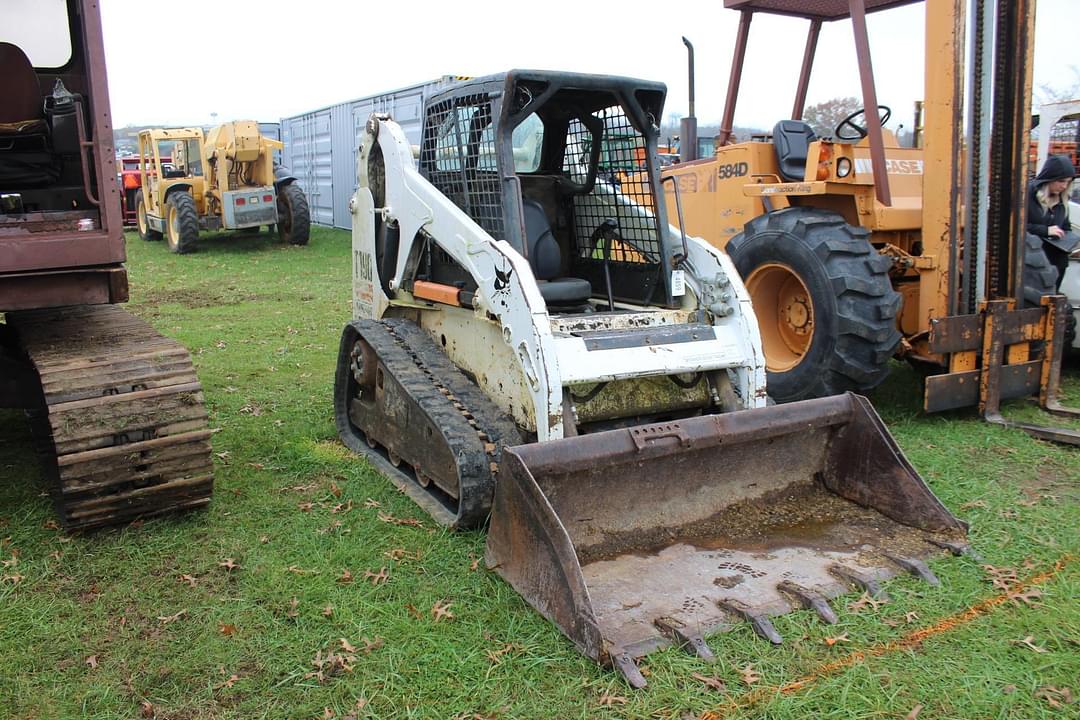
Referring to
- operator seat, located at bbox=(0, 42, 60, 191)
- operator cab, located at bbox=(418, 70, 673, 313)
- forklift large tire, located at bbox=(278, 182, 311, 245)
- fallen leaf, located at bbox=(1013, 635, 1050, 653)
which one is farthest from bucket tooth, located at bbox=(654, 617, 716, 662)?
forklift large tire, located at bbox=(278, 182, 311, 245)

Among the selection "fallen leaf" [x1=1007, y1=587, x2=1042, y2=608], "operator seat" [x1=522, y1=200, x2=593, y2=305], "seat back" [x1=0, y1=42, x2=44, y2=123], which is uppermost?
"seat back" [x1=0, y1=42, x2=44, y2=123]

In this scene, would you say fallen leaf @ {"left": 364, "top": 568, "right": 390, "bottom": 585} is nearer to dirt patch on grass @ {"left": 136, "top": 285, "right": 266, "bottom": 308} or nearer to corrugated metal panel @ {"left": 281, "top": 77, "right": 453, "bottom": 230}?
dirt patch on grass @ {"left": 136, "top": 285, "right": 266, "bottom": 308}

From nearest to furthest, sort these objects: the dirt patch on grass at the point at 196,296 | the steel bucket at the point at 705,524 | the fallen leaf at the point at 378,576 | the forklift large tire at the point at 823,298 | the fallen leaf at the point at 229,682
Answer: the fallen leaf at the point at 229,682 < the steel bucket at the point at 705,524 < the fallen leaf at the point at 378,576 < the forklift large tire at the point at 823,298 < the dirt patch on grass at the point at 196,296

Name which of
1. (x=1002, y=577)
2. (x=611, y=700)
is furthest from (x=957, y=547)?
(x=611, y=700)

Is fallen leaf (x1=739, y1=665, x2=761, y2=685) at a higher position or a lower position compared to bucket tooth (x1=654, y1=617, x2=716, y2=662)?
lower

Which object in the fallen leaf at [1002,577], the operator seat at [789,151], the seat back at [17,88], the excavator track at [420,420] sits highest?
the seat back at [17,88]

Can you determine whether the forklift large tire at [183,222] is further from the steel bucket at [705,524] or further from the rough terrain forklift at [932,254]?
the steel bucket at [705,524]

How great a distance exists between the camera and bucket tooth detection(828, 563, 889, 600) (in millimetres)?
3449

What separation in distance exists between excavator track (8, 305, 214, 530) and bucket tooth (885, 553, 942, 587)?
9.73ft

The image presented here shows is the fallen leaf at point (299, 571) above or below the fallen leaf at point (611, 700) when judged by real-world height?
above

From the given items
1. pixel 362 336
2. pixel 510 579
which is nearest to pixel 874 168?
pixel 362 336

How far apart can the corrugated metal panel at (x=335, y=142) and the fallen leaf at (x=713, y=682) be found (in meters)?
14.9

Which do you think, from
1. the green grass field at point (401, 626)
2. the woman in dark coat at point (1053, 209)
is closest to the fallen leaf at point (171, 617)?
the green grass field at point (401, 626)

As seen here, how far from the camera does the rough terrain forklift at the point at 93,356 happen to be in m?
3.76
